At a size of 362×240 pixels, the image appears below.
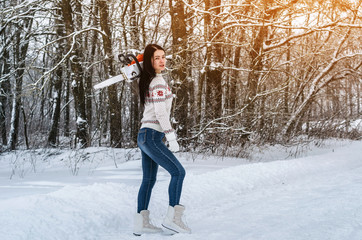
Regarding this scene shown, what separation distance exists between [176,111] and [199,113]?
1.07 m

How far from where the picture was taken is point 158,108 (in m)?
3.31

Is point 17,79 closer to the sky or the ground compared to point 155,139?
closer to the sky

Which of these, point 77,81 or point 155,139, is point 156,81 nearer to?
point 155,139

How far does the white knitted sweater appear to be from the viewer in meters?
3.29

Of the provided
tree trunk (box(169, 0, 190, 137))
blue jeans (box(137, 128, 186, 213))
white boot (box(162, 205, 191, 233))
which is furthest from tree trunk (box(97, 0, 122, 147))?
white boot (box(162, 205, 191, 233))

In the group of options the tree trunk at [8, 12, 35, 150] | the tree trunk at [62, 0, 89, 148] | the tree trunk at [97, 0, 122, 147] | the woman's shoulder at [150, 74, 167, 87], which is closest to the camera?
the woman's shoulder at [150, 74, 167, 87]

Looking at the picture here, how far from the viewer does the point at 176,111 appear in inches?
413

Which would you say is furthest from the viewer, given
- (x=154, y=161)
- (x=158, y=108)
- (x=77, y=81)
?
(x=77, y=81)

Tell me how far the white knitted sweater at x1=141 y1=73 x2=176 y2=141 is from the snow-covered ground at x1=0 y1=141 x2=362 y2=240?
1.06 m

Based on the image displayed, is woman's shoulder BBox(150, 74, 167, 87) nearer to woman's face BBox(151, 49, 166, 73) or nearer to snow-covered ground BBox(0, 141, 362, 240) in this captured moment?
woman's face BBox(151, 49, 166, 73)

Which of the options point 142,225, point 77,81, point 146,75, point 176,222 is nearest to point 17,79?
point 77,81

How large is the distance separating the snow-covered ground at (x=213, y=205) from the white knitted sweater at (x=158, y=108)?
1057mm

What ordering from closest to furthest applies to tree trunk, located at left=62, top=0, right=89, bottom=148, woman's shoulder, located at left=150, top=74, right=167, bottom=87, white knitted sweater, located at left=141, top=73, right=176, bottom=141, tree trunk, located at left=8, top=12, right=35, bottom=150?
white knitted sweater, located at left=141, top=73, right=176, bottom=141 < woman's shoulder, located at left=150, top=74, right=167, bottom=87 < tree trunk, located at left=62, top=0, right=89, bottom=148 < tree trunk, located at left=8, top=12, right=35, bottom=150

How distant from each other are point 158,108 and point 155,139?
0.31 m
